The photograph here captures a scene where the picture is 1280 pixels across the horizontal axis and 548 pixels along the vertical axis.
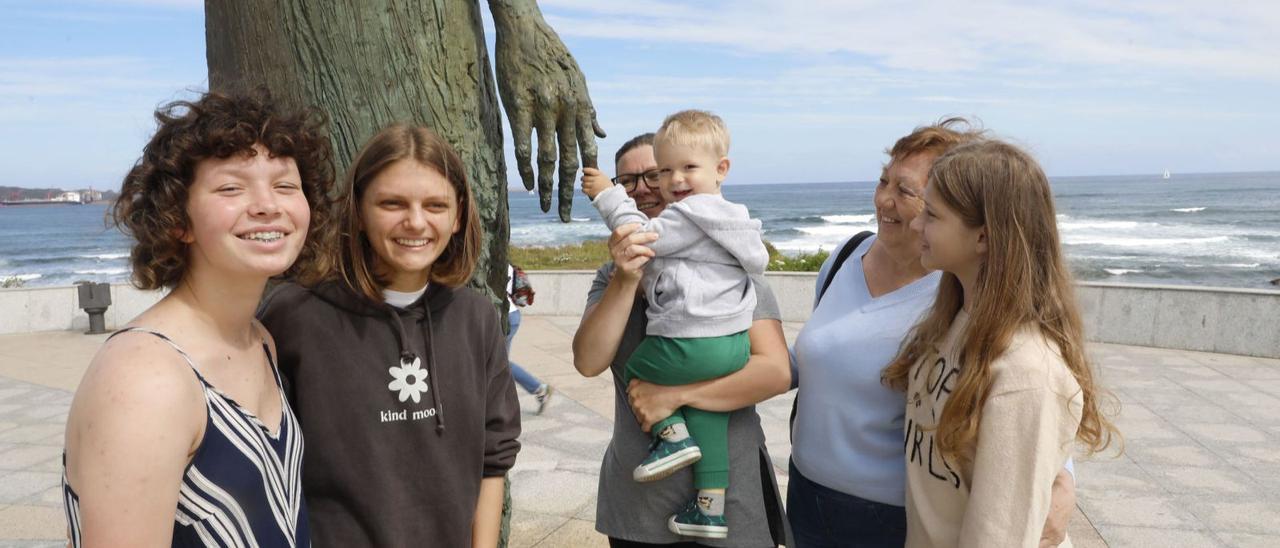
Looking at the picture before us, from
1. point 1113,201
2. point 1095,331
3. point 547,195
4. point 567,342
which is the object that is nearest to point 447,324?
point 547,195

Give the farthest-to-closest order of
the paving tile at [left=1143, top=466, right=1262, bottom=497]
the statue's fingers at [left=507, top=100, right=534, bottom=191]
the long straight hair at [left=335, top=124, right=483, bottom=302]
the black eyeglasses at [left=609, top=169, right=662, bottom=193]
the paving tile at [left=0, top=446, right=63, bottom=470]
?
the paving tile at [left=0, top=446, right=63, bottom=470] < the paving tile at [left=1143, top=466, right=1262, bottom=497] < the black eyeglasses at [left=609, top=169, right=662, bottom=193] < the statue's fingers at [left=507, top=100, right=534, bottom=191] < the long straight hair at [left=335, top=124, right=483, bottom=302]

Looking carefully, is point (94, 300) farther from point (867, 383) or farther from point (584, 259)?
point (867, 383)

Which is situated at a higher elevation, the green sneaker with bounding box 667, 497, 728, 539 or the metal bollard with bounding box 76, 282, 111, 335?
the green sneaker with bounding box 667, 497, 728, 539

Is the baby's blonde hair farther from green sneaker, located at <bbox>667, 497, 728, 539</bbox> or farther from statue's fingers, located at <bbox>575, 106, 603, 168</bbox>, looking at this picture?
green sneaker, located at <bbox>667, 497, 728, 539</bbox>

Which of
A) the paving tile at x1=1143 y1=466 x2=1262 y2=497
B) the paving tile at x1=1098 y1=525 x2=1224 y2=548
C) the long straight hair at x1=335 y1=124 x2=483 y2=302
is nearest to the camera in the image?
the long straight hair at x1=335 y1=124 x2=483 y2=302

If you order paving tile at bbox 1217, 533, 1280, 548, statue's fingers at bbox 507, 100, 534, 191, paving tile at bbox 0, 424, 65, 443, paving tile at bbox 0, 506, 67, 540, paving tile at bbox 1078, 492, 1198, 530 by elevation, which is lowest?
paving tile at bbox 0, 424, 65, 443

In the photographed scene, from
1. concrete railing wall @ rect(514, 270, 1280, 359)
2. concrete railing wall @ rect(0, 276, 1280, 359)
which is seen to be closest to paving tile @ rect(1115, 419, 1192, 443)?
concrete railing wall @ rect(0, 276, 1280, 359)

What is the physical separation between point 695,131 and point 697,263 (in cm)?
33

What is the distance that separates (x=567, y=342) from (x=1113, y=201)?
249 feet

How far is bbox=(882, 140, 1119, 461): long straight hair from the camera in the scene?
163 cm

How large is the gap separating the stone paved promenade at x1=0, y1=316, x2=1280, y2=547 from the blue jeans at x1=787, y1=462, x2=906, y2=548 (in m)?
1.97

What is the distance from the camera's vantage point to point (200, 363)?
4.42 ft

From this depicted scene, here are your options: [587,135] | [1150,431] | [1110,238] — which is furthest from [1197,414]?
[1110,238]

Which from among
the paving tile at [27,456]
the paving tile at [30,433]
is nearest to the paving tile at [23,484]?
the paving tile at [27,456]
